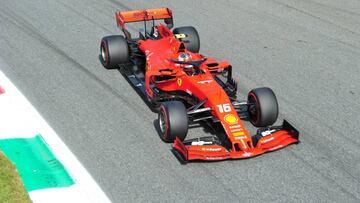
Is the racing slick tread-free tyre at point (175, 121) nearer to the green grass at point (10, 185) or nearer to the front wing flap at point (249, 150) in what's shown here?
the front wing flap at point (249, 150)

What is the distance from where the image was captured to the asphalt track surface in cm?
752

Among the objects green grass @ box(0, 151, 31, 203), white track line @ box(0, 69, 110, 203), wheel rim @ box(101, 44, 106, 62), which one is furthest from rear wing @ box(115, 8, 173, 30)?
green grass @ box(0, 151, 31, 203)

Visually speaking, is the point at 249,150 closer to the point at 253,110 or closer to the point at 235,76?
the point at 253,110

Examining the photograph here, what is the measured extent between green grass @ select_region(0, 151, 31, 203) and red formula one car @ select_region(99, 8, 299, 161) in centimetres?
227

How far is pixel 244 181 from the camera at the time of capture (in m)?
7.55

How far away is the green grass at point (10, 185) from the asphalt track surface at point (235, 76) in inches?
40.2

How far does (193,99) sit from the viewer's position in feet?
29.6

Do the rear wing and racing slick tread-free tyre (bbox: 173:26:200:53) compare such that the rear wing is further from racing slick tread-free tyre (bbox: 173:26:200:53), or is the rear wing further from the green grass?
the green grass

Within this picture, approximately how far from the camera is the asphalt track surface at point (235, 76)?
7.52 metres

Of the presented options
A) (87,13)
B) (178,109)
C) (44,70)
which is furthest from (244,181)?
(87,13)

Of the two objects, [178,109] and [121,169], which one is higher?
[178,109]

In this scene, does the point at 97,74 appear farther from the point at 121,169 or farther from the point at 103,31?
the point at 121,169

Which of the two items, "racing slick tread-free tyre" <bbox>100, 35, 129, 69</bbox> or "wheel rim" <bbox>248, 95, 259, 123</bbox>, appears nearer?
"wheel rim" <bbox>248, 95, 259, 123</bbox>

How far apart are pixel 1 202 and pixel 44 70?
4789 mm
